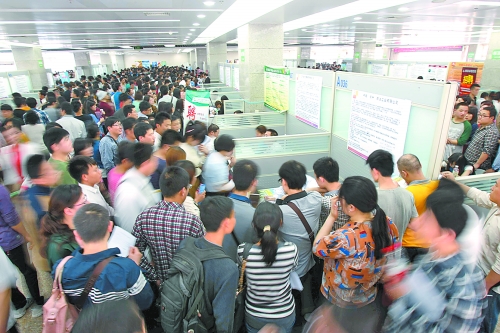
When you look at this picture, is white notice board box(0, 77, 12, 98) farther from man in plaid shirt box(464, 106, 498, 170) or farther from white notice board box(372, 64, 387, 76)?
white notice board box(372, 64, 387, 76)

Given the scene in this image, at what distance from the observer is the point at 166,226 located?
1842mm

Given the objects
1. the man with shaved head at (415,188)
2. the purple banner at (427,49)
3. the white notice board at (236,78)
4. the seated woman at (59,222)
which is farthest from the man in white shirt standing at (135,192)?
the purple banner at (427,49)

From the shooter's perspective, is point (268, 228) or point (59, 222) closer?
point (268, 228)

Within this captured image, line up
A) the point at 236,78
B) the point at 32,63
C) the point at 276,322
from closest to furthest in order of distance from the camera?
the point at 276,322
the point at 236,78
the point at 32,63

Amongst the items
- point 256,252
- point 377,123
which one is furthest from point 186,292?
point 377,123

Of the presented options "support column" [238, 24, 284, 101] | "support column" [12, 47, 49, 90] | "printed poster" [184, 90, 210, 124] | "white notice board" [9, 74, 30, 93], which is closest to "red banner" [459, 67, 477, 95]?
"support column" [238, 24, 284, 101]

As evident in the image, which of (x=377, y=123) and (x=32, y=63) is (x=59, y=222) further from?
(x=32, y=63)

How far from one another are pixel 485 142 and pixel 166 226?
3.81 meters

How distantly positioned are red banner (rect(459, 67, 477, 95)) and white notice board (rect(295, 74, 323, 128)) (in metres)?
5.74

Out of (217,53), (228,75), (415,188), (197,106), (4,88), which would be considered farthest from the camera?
(217,53)

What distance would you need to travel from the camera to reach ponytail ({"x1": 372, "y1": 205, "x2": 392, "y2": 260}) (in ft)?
5.32

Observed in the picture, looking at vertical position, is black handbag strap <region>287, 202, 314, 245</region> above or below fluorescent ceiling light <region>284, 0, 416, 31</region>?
below

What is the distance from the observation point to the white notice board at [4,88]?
902cm

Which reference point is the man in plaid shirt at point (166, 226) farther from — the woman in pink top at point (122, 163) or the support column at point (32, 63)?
the support column at point (32, 63)
